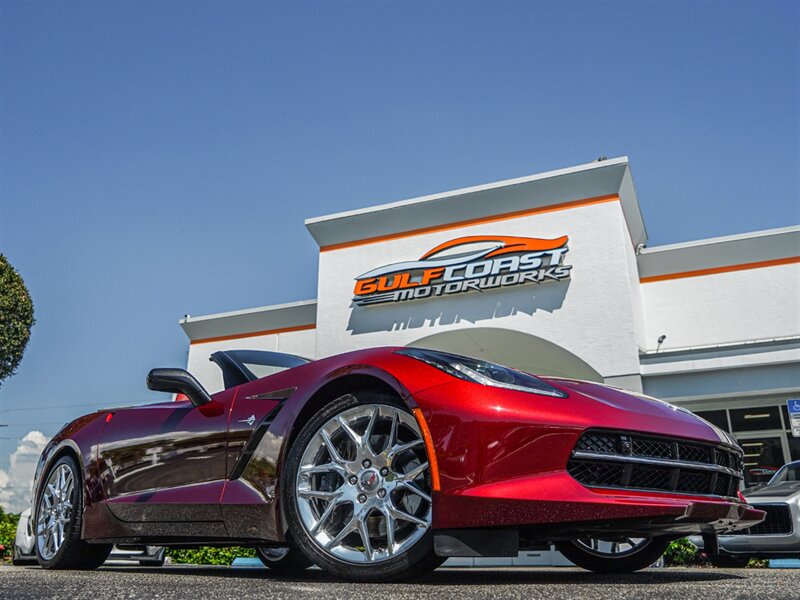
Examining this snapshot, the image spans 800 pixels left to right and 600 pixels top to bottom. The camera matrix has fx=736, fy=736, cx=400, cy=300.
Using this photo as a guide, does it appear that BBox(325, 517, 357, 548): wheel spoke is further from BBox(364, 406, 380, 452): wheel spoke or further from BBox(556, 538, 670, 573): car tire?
BBox(556, 538, 670, 573): car tire

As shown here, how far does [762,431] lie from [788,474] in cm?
510

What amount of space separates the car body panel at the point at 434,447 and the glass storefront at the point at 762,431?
39.7 feet

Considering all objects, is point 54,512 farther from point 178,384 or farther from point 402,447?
point 402,447

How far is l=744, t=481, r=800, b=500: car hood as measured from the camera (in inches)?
333

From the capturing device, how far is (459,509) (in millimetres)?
2605

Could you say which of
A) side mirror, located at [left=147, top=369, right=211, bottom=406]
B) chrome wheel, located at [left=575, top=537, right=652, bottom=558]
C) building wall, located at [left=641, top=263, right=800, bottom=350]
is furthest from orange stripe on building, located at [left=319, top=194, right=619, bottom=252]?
side mirror, located at [left=147, top=369, right=211, bottom=406]

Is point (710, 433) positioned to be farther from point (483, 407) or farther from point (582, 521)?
point (483, 407)

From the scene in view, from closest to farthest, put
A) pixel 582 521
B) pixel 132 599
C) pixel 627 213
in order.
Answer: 1. pixel 132 599
2. pixel 582 521
3. pixel 627 213

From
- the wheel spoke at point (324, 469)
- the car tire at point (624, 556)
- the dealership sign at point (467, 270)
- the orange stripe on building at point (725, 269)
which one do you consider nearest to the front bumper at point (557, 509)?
the wheel spoke at point (324, 469)

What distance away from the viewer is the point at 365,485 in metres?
2.89

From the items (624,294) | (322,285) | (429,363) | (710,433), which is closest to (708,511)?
(710,433)

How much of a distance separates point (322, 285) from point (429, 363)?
47.7 ft

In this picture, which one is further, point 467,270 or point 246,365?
point 467,270

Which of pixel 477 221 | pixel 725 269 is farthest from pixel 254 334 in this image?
pixel 725 269
